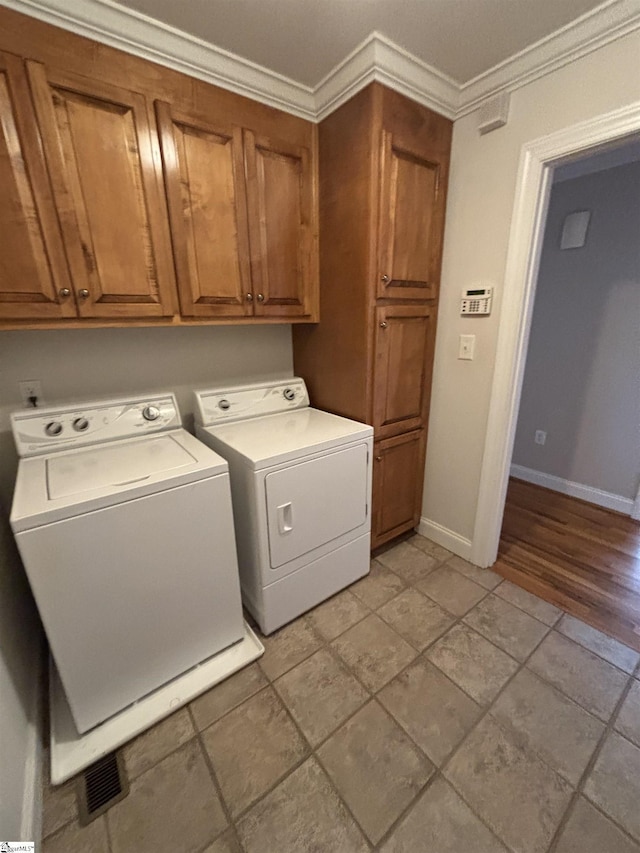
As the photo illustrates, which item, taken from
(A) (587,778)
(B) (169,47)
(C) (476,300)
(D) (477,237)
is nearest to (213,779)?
(A) (587,778)

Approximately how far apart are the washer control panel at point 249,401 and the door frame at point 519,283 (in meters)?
1.08

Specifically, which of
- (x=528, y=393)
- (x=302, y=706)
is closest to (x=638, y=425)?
(x=528, y=393)

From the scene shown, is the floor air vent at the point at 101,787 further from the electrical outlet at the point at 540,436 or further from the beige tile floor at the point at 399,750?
the electrical outlet at the point at 540,436

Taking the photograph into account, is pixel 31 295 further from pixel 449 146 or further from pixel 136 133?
pixel 449 146

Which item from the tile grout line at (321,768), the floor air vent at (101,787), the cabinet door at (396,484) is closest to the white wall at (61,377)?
the floor air vent at (101,787)

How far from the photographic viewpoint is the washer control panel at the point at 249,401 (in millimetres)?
1846

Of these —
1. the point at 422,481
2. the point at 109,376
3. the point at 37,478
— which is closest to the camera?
the point at 37,478

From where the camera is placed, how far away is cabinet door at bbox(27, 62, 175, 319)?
1.25m

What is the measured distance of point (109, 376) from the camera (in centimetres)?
174

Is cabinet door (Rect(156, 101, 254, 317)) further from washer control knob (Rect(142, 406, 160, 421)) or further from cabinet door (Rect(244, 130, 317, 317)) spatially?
washer control knob (Rect(142, 406, 160, 421))

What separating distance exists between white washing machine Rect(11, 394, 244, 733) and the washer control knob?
12 cm

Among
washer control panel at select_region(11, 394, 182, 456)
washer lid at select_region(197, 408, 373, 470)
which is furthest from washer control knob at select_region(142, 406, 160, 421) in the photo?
washer lid at select_region(197, 408, 373, 470)

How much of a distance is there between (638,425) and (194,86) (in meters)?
3.17

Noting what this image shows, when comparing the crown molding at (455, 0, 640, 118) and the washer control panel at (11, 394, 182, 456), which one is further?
the washer control panel at (11, 394, 182, 456)
